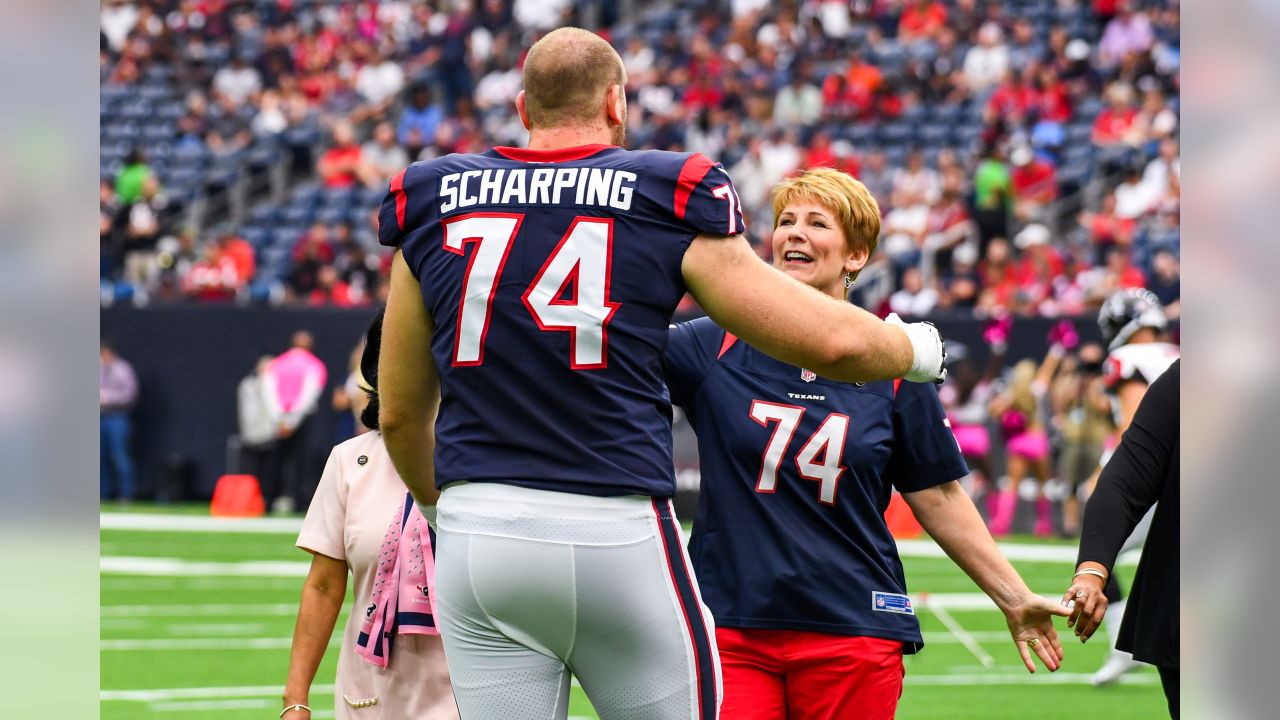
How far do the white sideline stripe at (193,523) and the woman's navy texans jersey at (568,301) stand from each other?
48.8 ft

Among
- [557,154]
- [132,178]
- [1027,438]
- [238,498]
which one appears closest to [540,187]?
[557,154]

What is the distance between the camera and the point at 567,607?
307 centimetres

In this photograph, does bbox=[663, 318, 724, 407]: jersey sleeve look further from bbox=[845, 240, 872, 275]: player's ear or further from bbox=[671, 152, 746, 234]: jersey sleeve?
bbox=[671, 152, 746, 234]: jersey sleeve

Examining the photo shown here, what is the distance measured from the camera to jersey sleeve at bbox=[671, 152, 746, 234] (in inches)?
121

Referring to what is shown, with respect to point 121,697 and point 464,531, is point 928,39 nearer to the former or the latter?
point 121,697

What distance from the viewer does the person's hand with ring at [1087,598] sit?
13.1 feet

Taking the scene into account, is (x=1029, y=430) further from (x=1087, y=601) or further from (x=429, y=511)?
(x=429, y=511)

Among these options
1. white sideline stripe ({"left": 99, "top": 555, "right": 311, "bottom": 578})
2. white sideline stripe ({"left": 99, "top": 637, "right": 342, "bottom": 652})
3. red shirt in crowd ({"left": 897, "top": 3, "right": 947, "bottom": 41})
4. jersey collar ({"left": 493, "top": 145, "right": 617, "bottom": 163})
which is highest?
red shirt in crowd ({"left": 897, "top": 3, "right": 947, "bottom": 41})

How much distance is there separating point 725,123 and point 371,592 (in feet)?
68.6

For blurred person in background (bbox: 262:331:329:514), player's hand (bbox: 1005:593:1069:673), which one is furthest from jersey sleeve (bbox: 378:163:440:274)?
blurred person in background (bbox: 262:331:329:514)

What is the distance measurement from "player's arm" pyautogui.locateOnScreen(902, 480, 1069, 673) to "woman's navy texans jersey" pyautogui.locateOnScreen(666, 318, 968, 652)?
0.06 m
